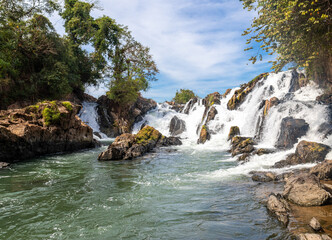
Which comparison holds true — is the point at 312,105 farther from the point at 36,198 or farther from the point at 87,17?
the point at 87,17

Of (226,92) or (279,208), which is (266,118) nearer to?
(279,208)

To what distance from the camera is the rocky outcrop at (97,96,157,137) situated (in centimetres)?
3459

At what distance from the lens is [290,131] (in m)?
14.8

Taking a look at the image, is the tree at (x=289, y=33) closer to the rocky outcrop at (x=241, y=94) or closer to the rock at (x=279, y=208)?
the rock at (x=279, y=208)

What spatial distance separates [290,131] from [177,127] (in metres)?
18.7

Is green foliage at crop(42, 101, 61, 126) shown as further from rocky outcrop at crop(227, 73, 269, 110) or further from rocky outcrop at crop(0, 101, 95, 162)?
rocky outcrop at crop(227, 73, 269, 110)

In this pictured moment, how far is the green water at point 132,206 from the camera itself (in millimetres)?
4910

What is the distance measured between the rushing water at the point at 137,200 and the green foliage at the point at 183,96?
5578 centimetres

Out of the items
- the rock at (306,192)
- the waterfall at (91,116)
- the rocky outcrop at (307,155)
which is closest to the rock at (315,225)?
the rock at (306,192)

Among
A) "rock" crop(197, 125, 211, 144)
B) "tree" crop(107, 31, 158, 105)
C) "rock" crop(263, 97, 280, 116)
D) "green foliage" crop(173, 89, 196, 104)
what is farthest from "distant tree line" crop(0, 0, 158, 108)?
"green foliage" crop(173, 89, 196, 104)

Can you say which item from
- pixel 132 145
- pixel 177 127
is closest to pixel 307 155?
pixel 132 145

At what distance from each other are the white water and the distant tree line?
10.9 metres

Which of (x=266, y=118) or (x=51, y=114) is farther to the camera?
(x=266, y=118)

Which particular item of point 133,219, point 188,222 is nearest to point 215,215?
point 188,222
